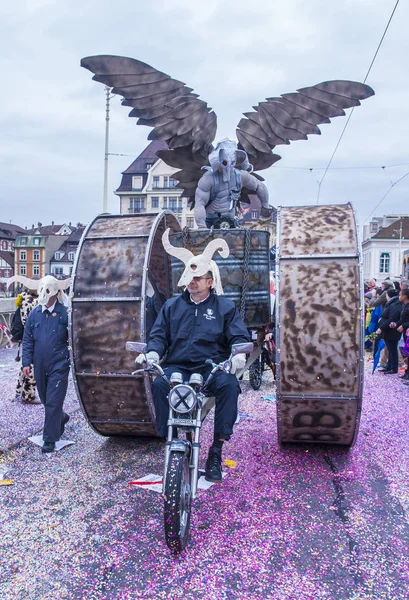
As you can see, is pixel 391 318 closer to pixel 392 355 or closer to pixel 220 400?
pixel 392 355

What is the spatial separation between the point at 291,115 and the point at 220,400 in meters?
4.45

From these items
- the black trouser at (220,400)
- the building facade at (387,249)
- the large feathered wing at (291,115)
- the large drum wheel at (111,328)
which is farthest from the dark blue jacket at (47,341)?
the building facade at (387,249)

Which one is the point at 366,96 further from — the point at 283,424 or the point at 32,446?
the point at 32,446

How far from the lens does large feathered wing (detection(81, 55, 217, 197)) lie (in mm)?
5746

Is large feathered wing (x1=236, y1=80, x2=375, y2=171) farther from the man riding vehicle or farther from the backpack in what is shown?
the backpack

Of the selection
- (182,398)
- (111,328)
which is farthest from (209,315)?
(111,328)

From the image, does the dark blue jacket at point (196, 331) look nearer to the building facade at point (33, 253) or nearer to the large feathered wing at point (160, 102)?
the large feathered wing at point (160, 102)

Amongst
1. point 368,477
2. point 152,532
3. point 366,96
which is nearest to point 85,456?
point 152,532

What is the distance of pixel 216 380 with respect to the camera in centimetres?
361

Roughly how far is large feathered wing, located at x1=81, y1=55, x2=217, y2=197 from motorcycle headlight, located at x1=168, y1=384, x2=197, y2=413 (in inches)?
153

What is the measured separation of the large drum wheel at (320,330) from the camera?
4.01 m

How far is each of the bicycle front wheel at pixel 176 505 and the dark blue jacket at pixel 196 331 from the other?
0.85 meters

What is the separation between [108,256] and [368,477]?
284cm

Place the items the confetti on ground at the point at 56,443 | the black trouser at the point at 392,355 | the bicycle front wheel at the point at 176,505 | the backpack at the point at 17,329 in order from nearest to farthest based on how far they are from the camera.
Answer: the bicycle front wheel at the point at 176,505 < the confetti on ground at the point at 56,443 < the backpack at the point at 17,329 < the black trouser at the point at 392,355
